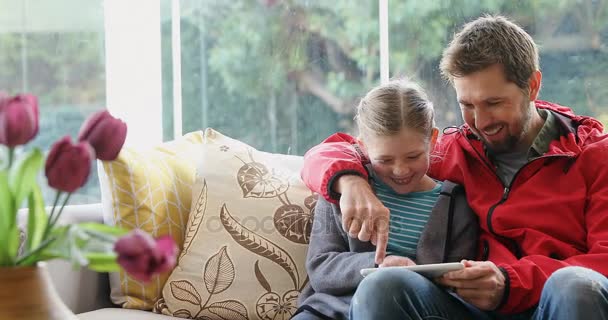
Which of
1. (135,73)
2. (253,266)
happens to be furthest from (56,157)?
(135,73)

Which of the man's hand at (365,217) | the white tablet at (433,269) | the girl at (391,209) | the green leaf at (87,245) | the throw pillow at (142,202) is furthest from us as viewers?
the throw pillow at (142,202)

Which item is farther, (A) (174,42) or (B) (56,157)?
(A) (174,42)

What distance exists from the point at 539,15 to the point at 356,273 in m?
1.27

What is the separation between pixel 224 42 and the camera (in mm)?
3387

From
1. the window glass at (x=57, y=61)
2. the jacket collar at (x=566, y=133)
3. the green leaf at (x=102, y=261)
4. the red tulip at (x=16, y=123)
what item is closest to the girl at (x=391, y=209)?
the jacket collar at (x=566, y=133)

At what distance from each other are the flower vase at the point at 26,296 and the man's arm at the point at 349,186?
0.79 metres

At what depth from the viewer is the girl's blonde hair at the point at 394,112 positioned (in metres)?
1.86

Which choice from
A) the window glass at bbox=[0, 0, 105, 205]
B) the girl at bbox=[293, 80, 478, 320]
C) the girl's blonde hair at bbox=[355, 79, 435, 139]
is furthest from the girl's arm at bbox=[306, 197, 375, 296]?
the window glass at bbox=[0, 0, 105, 205]

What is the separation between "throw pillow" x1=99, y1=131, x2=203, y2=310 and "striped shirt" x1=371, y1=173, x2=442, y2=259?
55 centimetres

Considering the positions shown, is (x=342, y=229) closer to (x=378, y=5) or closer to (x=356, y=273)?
(x=356, y=273)

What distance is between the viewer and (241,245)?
2096 millimetres

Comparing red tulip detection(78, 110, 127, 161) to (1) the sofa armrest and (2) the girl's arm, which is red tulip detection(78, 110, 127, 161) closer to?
(2) the girl's arm

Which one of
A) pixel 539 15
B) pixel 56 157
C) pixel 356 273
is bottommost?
pixel 356 273

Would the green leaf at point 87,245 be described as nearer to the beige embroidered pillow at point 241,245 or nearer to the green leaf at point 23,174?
the green leaf at point 23,174
